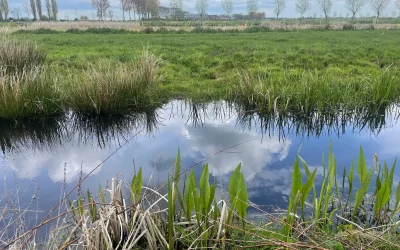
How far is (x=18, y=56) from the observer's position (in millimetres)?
6785

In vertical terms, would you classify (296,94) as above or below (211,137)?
above

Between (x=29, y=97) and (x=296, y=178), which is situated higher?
(x=29, y=97)

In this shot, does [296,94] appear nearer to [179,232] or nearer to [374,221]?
[374,221]

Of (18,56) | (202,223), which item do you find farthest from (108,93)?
(202,223)

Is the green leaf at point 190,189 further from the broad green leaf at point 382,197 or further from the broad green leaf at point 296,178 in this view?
the broad green leaf at point 382,197

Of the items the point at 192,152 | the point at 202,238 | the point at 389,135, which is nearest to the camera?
the point at 202,238

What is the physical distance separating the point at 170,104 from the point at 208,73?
2.64 meters

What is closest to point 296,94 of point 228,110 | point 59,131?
point 228,110

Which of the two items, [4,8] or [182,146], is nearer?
[182,146]

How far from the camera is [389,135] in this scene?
4875 millimetres

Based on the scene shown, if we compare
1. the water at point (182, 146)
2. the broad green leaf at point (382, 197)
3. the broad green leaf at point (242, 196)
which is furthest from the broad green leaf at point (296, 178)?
the water at point (182, 146)

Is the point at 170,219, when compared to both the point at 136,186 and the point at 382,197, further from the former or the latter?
the point at 382,197

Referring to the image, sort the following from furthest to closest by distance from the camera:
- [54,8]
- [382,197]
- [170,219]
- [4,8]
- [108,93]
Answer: [54,8]
[4,8]
[108,93]
[382,197]
[170,219]

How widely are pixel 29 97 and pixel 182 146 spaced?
2692 millimetres
